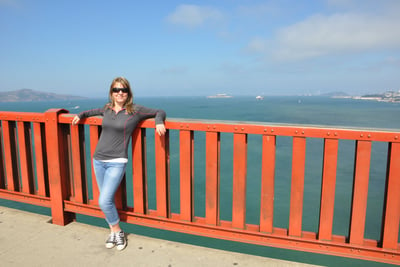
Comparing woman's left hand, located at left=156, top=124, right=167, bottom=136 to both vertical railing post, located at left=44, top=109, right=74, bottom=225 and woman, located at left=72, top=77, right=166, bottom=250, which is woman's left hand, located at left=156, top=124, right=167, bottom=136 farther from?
vertical railing post, located at left=44, top=109, right=74, bottom=225

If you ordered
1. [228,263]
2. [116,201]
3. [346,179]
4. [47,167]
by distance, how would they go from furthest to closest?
[346,179]
[47,167]
[116,201]
[228,263]

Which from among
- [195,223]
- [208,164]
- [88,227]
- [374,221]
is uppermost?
[208,164]

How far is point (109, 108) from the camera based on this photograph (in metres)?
3.05

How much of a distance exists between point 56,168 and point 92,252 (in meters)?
1.11

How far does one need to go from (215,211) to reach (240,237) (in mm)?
339

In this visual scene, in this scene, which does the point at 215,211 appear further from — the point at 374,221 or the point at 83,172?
the point at 374,221

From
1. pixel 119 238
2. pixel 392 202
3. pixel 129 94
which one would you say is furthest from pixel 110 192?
pixel 392 202

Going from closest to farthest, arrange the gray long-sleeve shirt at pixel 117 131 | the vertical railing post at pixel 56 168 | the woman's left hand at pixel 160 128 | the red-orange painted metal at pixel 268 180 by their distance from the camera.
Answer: the red-orange painted metal at pixel 268 180
the woman's left hand at pixel 160 128
the gray long-sleeve shirt at pixel 117 131
the vertical railing post at pixel 56 168

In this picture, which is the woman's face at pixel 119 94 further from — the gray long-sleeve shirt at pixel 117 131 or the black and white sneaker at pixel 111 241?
the black and white sneaker at pixel 111 241

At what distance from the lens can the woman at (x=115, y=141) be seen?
2912 millimetres

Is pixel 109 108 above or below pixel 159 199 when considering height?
above

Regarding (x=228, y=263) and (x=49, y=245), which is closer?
(x=228, y=263)

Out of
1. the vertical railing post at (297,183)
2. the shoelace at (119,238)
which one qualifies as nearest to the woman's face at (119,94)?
the shoelace at (119,238)

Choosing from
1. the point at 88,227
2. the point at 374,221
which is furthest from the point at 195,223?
the point at 374,221
